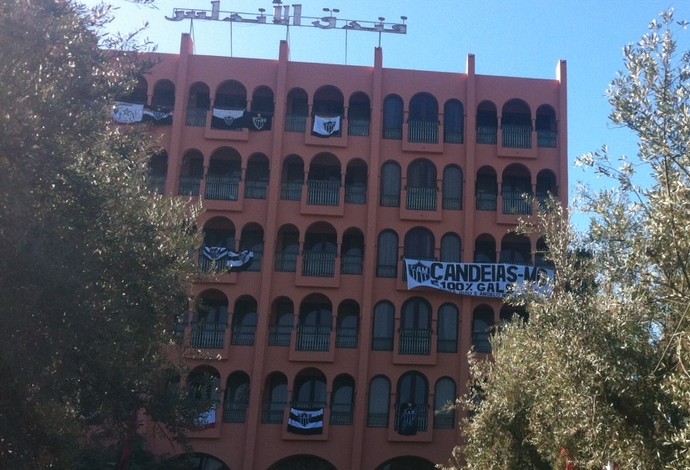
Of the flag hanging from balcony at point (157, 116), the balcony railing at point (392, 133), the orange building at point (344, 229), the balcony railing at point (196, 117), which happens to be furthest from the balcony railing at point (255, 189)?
the balcony railing at point (392, 133)

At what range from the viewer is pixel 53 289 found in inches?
324

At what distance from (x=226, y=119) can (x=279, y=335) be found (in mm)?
9104

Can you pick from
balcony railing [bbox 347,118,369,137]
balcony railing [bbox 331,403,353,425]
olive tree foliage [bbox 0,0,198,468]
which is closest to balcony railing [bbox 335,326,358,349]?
balcony railing [bbox 331,403,353,425]

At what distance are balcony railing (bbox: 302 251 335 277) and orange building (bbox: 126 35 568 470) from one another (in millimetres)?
50

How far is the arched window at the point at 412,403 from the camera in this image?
3117 cm

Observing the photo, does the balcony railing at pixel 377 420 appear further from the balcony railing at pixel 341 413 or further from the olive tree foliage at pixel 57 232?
the olive tree foliage at pixel 57 232

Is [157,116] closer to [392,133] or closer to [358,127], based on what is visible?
[358,127]

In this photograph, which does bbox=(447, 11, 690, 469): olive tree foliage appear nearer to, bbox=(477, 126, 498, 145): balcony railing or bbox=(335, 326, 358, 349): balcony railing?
bbox=(335, 326, 358, 349): balcony railing

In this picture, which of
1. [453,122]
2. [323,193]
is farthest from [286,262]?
[453,122]

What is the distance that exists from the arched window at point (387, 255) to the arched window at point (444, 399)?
4.68m

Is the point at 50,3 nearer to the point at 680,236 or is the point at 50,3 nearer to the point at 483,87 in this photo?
the point at 680,236

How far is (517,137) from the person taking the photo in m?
34.2

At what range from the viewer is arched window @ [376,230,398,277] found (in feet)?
108

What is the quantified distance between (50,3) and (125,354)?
442 centimetres
